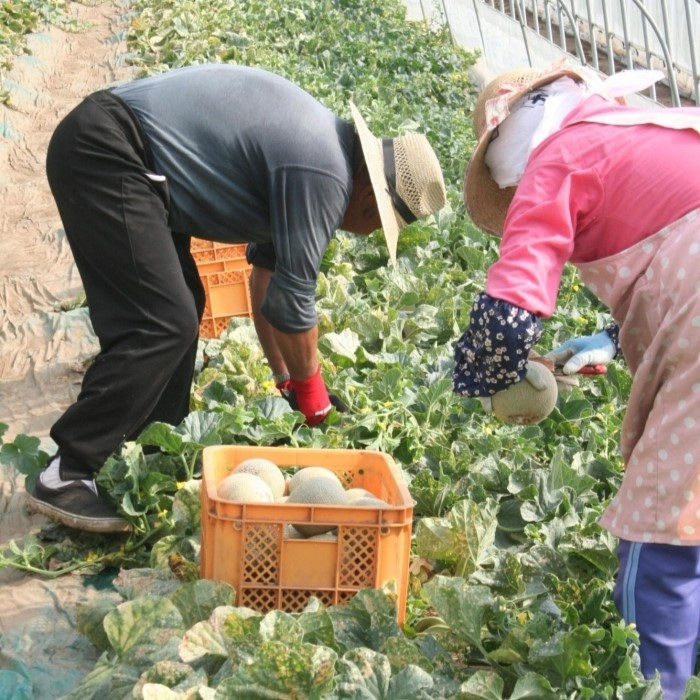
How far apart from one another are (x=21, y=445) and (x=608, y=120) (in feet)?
7.13

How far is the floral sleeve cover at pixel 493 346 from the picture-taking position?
7.59 ft

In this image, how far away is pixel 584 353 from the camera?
9.63 ft

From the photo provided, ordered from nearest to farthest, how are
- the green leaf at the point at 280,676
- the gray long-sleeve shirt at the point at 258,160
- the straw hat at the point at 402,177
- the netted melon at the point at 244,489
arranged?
the green leaf at the point at 280,676 → the netted melon at the point at 244,489 → the gray long-sleeve shirt at the point at 258,160 → the straw hat at the point at 402,177

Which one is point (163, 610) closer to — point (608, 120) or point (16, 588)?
point (16, 588)

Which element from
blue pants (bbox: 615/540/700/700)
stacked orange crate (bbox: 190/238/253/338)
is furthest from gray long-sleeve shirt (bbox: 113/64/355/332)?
stacked orange crate (bbox: 190/238/253/338)

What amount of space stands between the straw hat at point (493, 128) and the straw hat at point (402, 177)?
0.67 metres

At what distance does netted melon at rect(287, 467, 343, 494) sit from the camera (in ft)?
9.83

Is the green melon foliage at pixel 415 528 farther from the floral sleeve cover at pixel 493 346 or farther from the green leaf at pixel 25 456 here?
the floral sleeve cover at pixel 493 346

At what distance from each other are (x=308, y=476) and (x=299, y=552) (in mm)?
297

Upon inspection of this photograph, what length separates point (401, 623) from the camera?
285 centimetres

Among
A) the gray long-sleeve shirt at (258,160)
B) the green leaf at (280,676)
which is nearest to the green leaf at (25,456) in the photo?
the gray long-sleeve shirt at (258,160)

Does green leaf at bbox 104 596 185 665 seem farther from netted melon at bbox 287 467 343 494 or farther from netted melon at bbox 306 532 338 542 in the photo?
netted melon at bbox 287 467 343 494

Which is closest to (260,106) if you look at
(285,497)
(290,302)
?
(290,302)

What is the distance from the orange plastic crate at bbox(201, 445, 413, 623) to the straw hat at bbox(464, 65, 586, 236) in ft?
2.35
